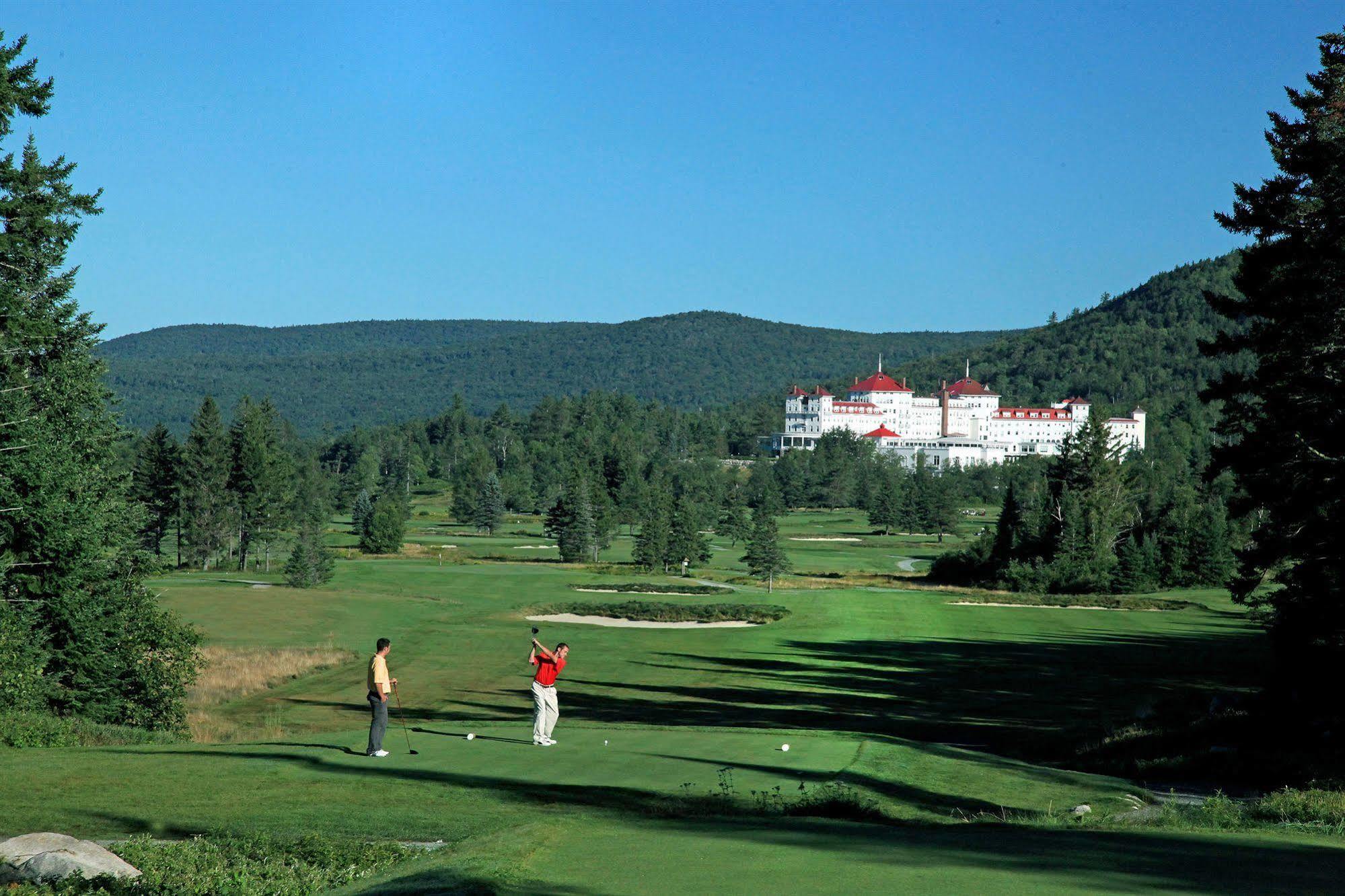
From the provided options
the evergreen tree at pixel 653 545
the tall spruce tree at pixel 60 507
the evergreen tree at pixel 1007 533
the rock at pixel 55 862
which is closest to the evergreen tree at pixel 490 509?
the evergreen tree at pixel 653 545

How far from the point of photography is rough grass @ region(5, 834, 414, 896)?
10727 millimetres

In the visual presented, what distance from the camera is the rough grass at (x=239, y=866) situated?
10.7 meters

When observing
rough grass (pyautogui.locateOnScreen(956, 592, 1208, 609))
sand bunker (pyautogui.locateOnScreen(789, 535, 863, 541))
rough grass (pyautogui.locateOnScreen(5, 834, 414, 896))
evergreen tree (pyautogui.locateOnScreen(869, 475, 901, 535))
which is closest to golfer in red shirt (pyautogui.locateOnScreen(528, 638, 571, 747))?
rough grass (pyautogui.locateOnScreen(5, 834, 414, 896))

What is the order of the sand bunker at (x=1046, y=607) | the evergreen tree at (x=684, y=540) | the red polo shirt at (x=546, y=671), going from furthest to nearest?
the evergreen tree at (x=684, y=540) < the sand bunker at (x=1046, y=607) < the red polo shirt at (x=546, y=671)

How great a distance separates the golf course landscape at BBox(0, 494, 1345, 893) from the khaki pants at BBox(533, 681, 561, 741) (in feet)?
1.34

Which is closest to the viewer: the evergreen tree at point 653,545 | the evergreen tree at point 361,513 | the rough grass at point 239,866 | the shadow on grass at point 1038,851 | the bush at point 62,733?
the shadow on grass at point 1038,851

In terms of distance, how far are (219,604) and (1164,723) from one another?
4673cm

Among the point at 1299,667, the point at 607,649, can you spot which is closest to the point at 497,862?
the point at 1299,667

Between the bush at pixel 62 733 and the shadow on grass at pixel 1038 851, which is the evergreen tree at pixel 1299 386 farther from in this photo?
the bush at pixel 62 733

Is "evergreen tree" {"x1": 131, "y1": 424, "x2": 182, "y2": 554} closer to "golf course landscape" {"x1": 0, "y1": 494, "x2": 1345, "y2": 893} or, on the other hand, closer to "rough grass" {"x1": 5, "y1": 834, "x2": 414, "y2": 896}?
"golf course landscape" {"x1": 0, "y1": 494, "x2": 1345, "y2": 893}

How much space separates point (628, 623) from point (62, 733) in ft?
138

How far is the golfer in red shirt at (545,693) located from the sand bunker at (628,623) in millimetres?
41097

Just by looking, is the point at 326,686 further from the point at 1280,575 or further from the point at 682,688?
the point at 1280,575

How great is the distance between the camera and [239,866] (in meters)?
11.2
